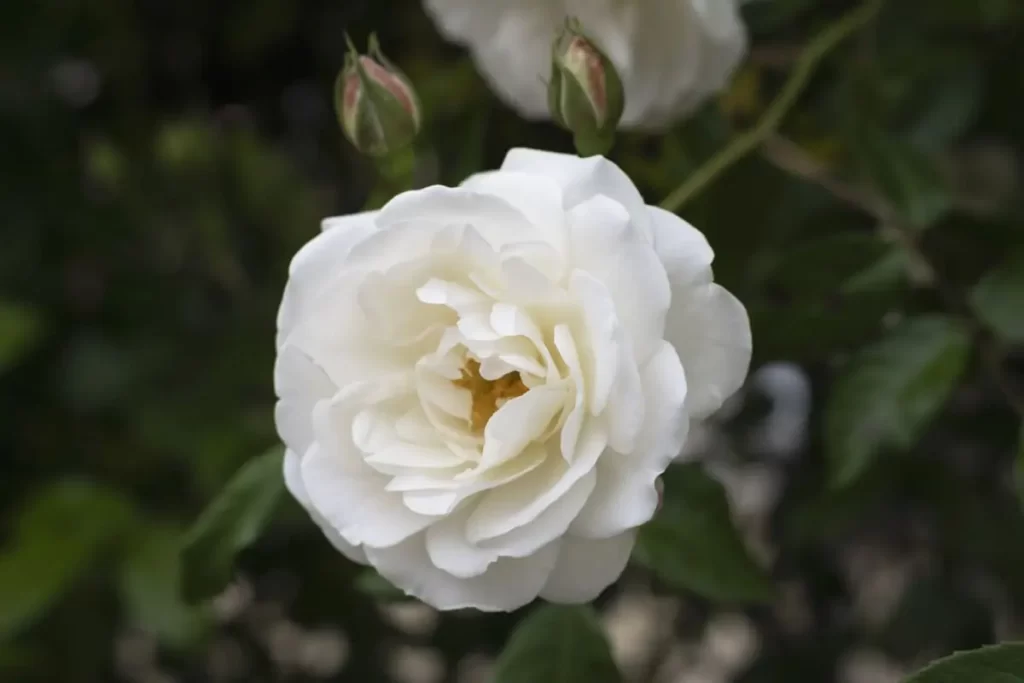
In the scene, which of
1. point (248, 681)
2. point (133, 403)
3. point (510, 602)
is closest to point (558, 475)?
point (510, 602)

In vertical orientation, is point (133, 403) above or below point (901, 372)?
below

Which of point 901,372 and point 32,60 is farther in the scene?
point 32,60

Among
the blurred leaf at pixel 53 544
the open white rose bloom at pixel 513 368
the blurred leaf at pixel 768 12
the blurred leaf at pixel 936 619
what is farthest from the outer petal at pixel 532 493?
the blurred leaf at pixel 936 619

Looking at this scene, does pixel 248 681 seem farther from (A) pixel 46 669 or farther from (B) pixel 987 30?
(B) pixel 987 30

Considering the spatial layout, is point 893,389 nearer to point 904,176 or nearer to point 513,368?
point 904,176

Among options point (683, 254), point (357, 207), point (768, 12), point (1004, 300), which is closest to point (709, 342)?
point (683, 254)

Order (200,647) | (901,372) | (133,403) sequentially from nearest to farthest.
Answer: (901,372) → (200,647) → (133,403)

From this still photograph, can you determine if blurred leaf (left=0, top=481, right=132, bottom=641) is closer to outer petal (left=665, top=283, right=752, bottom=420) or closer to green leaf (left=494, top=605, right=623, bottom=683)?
green leaf (left=494, top=605, right=623, bottom=683)
